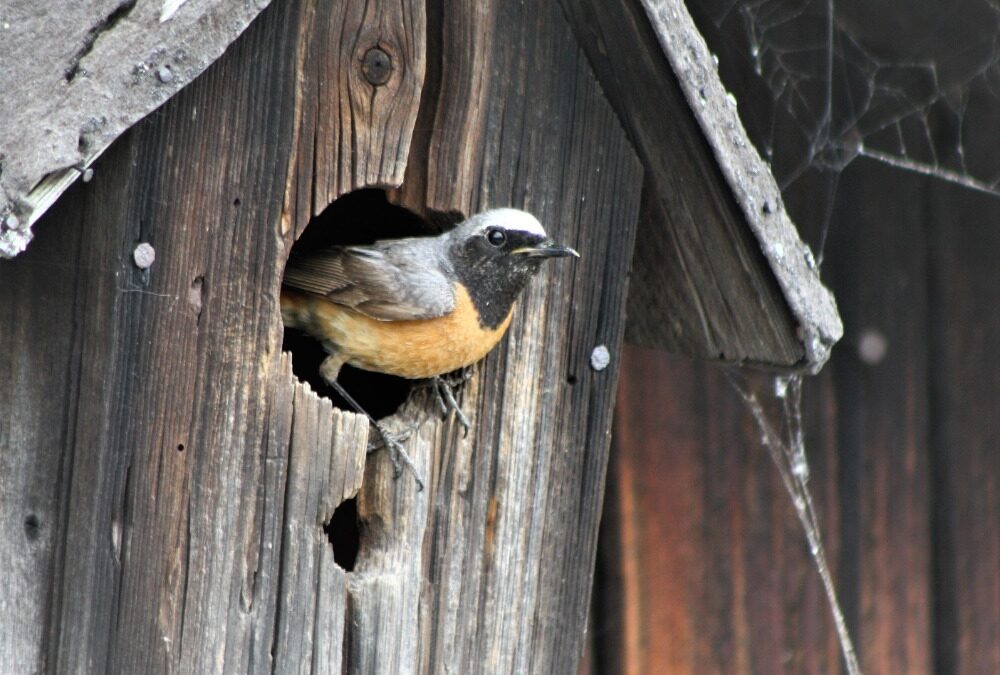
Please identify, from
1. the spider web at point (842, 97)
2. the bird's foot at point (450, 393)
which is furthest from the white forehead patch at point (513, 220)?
the spider web at point (842, 97)

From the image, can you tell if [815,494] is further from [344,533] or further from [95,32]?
[95,32]

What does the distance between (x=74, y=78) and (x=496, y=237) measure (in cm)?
101

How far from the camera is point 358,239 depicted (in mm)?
3549

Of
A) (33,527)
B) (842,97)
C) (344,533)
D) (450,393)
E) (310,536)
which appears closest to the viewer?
(33,527)

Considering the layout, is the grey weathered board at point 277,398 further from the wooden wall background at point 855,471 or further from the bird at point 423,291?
the wooden wall background at point 855,471

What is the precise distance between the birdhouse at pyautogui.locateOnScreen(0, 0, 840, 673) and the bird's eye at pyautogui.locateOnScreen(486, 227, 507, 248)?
0.23 feet

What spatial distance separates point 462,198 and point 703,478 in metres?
1.46

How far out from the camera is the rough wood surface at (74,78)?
85.0 inches

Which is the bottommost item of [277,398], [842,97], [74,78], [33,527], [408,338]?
[33,527]

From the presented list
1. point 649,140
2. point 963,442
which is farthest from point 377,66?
point 963,442

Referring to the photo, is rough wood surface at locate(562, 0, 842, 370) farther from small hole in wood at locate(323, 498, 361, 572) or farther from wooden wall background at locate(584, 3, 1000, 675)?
small hole in wood at locate(323, 498, 361, 572)

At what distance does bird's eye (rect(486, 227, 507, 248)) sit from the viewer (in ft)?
9.57

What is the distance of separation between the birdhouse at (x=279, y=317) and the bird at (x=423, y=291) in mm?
66

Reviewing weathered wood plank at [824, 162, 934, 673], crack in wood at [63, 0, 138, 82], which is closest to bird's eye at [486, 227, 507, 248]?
crack in wood at [63, 0, 138, 82]
